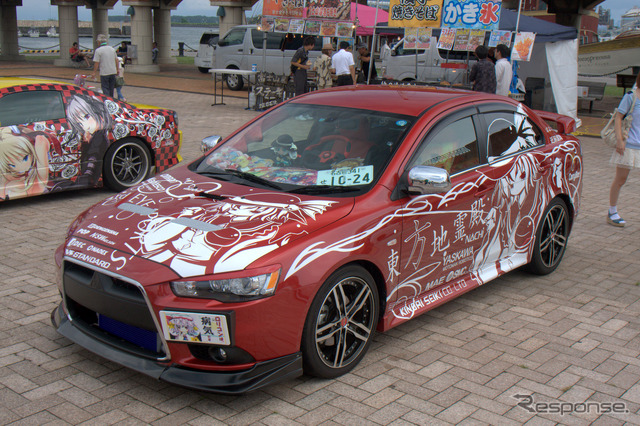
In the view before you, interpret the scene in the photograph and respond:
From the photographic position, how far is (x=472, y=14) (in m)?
13.2

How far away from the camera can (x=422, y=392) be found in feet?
12.6

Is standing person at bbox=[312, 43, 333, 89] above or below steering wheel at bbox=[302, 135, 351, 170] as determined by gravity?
above

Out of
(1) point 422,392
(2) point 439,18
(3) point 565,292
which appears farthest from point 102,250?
(2) point 439,18

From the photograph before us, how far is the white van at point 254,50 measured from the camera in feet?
72.5

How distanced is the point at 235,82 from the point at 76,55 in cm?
1338

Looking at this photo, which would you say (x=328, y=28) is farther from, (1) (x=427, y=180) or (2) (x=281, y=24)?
(1) (x=427, y=180)

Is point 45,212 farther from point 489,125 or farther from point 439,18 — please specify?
point 439,18

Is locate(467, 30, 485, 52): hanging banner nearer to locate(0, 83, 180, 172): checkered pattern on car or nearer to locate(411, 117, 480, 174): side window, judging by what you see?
locate(0, 83, 180, 172): checkered pattern on car

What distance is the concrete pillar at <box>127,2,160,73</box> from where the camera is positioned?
98.5 ft

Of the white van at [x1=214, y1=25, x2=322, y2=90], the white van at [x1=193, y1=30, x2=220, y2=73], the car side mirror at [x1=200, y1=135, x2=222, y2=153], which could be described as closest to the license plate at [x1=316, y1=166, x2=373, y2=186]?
the car side mirror at [x1=200, y1=135, x2=222, y2=153]

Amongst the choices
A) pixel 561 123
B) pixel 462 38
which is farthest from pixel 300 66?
pixel 561 123

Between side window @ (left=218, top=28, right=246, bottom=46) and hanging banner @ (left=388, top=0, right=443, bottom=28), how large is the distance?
9574 millimetres

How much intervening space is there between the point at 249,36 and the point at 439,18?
10.3 meters

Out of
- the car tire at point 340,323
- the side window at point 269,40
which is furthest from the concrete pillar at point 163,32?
the car tire at point 340,323
